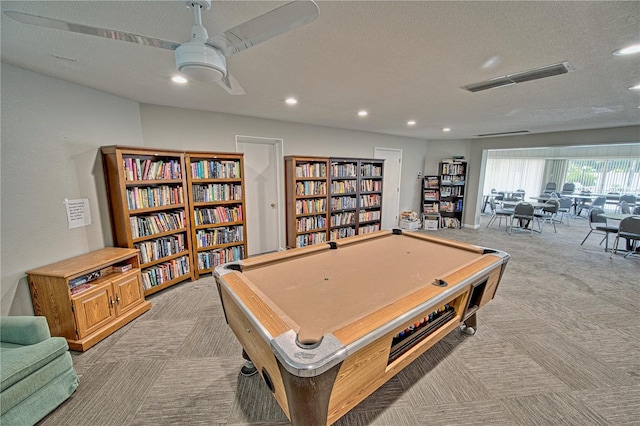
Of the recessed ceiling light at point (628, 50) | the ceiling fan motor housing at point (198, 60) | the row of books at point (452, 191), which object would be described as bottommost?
the row of books at point (452, 191)

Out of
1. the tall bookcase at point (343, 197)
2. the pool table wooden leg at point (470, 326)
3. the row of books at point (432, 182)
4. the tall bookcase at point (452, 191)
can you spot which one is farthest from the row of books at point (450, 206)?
the pool table wooden leg at point (470, 326)

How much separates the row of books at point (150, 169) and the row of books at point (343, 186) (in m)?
2.58

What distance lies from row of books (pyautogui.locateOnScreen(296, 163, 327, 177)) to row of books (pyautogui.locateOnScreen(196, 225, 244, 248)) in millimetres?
1366

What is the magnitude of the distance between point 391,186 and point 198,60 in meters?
5.55

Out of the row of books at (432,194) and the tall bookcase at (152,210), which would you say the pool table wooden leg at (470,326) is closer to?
the tall bookcase at (152,210)

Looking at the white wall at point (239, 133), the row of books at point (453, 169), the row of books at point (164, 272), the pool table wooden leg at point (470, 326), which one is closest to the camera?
the pool table wooden leg at point (470, 326)

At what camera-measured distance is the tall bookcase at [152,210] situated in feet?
8.43

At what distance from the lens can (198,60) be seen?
3.79ft

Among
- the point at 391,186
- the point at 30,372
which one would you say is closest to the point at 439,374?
the point at 30,372

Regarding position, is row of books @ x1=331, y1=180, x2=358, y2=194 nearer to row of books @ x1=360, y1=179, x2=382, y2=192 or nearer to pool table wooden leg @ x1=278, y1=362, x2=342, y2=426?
row of books @ x1=360, y1=179, x2=382, y2=192

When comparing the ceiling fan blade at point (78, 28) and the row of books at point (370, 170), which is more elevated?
the ceiling fan blade at point (78, 28)

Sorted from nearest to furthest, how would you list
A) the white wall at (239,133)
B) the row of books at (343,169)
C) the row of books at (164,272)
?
1. the row of books at (164,272)
2. the white wall at (239,133)
3. the row of books at (343,169)

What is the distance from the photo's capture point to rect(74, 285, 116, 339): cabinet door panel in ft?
6.60

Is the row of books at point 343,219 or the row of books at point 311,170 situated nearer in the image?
the row of books at point 311,170
